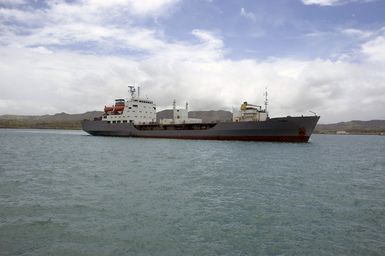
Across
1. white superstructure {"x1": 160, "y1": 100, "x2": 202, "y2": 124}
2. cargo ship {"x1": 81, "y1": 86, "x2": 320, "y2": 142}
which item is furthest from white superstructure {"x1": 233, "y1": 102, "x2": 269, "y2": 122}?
white superstructure {"x1": 160, "y1": 100, "x2": 202, "y2": 124}

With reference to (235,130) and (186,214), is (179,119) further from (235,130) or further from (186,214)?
(186,214)

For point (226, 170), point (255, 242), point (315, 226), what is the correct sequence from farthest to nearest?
point (226, 170), point (315, 226), point (255, 242)

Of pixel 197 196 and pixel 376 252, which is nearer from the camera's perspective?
pixel 376 252

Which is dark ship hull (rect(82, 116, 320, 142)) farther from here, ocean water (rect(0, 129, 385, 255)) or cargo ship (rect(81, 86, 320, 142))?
ocean water (rect(0, 129, 385, 255))

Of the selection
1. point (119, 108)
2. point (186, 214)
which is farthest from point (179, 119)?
point (186, 214)

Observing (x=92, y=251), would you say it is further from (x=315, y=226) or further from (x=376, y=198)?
(x=376, y=198)

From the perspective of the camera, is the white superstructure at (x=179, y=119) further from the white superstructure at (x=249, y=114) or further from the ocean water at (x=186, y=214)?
the ocean water at (x=186, y=214)

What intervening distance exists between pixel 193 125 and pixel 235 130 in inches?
431

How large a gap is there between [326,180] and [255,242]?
1216 cm

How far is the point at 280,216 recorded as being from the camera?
10984 millimetres

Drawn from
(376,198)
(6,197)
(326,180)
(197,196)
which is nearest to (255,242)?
(197,196)

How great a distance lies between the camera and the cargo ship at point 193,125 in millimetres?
46969

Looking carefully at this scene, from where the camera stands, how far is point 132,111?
221ft

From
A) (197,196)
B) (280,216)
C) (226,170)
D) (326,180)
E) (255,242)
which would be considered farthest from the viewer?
(226,170)
